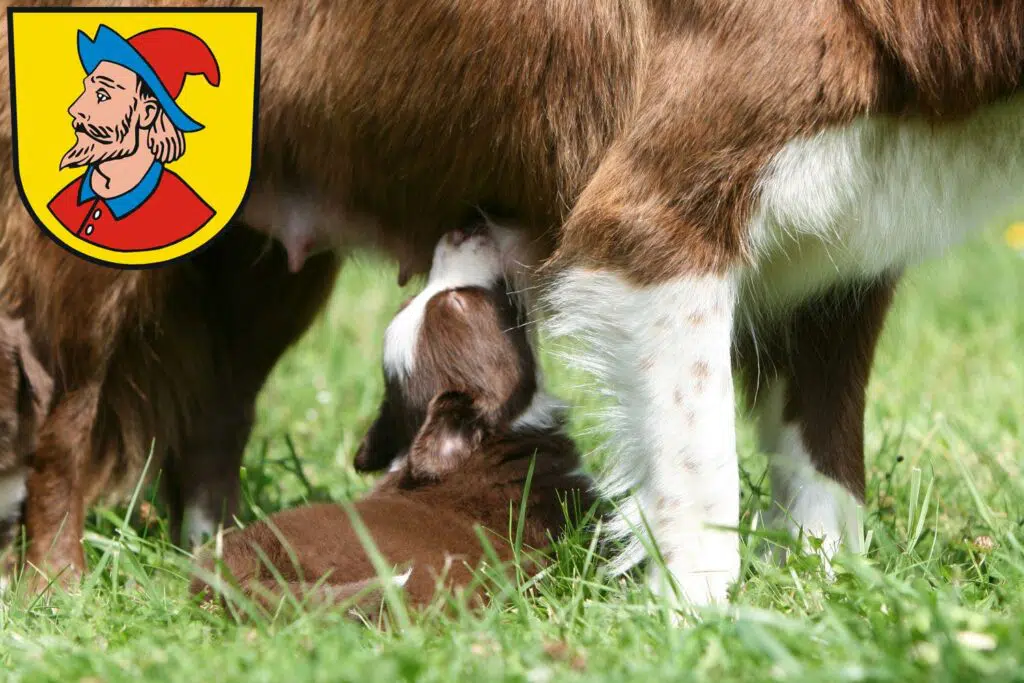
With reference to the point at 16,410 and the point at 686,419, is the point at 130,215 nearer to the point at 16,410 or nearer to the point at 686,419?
the point at 16,410

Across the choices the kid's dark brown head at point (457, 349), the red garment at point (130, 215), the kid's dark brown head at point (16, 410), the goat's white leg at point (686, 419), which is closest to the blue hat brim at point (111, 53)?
the red garment at point (130, 215)

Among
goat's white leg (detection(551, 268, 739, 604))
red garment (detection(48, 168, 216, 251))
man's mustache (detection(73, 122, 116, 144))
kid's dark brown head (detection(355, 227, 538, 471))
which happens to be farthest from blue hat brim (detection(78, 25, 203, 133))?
goat's white leg (detection(551, 268, 739, 604))

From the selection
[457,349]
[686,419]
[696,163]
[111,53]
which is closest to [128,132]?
[111,53]

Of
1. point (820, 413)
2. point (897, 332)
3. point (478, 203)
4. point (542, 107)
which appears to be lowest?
point (897, 332)

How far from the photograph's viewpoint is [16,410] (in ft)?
10.8

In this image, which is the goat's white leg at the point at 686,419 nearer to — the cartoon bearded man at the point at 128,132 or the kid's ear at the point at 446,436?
the kid's ear at the point at 446,436

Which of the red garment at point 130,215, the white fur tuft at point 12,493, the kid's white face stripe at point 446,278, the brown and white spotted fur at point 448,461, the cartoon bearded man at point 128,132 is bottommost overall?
the white fur tuft at point 12,493

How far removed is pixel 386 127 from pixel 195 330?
0.99 metres

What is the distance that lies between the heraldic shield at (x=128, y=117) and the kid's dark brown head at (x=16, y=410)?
34cm

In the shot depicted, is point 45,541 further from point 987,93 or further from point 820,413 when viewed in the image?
point 987,93

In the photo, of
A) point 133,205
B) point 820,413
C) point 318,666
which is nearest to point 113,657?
point 318,666

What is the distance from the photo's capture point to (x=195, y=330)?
372cm

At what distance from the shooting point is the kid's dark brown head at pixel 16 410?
3268 mm

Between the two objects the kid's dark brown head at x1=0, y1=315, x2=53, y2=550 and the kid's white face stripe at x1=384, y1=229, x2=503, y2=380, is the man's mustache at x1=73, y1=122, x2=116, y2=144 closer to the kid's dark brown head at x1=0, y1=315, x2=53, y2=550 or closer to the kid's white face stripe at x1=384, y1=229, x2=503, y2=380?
the kid's dark brown head at x1=0, y1=315, x2=53, y2=550
